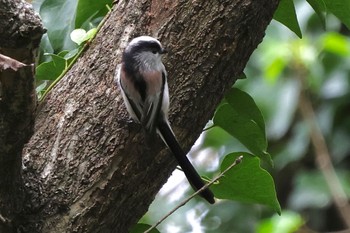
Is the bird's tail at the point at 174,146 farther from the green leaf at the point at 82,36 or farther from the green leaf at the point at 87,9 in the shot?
the green leaf at the point at 87,9

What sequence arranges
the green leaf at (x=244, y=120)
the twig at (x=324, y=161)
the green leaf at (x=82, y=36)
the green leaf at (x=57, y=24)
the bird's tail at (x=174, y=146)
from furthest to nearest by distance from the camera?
the twig at (x=324, y=161) < the green leaf at (x=57, y=24) < the green leaf at (x=244, y=120) < the green leaf at (x=82, y=36) < the bird's tail at (x=174, y=146)

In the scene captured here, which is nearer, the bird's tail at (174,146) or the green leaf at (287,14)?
the bird's tail at (174,146)

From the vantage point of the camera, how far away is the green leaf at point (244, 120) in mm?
1967

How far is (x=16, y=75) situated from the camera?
1417 millimetres

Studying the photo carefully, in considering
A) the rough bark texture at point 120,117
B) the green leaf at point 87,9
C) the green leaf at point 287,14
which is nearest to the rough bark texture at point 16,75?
the rough bark texture at point 120,117

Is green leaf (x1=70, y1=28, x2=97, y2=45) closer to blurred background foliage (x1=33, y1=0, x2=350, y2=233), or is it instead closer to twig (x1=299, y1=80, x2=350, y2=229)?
blurred background foliage (x1=33, y1=0, x2=350, y2=233)

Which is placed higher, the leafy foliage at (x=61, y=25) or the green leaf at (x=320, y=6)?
the leafy foliage at (x=61, y=25)

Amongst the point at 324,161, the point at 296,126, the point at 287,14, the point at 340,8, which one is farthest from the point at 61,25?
the point at 296,126

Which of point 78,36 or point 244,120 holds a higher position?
point 78,36

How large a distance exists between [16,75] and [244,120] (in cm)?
74

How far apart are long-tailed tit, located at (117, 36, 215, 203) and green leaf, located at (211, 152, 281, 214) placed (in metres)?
0.21

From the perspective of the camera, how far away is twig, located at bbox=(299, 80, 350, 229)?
3371mm

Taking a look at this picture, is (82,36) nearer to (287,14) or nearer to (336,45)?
(287,14)

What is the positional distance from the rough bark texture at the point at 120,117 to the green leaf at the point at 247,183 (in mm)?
181
